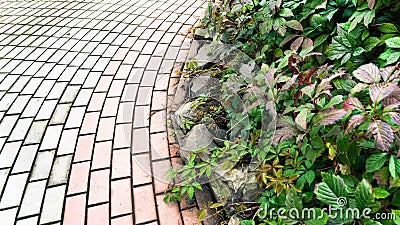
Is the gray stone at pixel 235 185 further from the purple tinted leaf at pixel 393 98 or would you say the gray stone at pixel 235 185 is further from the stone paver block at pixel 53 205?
the stone paver block at pixel 53 205

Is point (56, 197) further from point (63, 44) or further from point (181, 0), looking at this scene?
point (181, 0)

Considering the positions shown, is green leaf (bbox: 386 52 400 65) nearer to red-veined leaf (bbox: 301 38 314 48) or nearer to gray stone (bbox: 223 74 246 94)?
red-veined leaf (bbox: 301 38 314 48)

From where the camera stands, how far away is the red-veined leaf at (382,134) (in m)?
0.94

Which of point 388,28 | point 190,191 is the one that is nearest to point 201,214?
point 190,191

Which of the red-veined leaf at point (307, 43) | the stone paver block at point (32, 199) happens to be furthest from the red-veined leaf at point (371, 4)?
the stone paver block at point (32, 199)

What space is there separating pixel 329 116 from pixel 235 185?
58cm

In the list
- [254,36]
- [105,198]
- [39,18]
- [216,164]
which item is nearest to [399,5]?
[254,36]

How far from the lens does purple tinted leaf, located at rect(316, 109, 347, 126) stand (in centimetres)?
108

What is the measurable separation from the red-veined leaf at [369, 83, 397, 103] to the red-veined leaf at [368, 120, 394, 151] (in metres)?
0.08

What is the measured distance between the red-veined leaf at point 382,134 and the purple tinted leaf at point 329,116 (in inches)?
4.5

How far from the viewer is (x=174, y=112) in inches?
83.3

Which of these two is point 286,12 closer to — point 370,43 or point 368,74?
point 370,43

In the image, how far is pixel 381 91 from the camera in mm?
988

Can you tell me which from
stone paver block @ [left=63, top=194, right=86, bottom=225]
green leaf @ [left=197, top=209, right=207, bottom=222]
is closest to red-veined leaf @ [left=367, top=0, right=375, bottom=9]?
green leaf @ [left=197, top=209, right=207, bottom=222]
